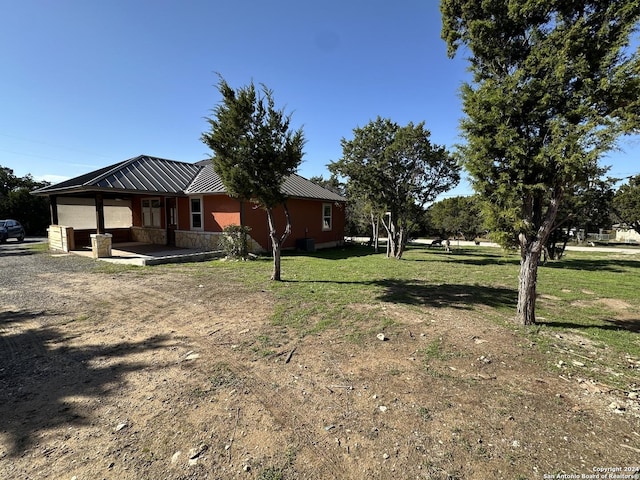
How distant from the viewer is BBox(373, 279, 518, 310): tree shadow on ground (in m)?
6.39

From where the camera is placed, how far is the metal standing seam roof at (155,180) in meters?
12.2

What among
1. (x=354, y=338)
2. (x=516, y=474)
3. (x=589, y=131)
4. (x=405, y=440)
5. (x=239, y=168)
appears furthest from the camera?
(x=239, y=168)

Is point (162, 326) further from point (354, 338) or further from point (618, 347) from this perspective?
point (618, 347)

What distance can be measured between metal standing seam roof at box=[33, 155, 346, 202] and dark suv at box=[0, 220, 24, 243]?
835 centimetres

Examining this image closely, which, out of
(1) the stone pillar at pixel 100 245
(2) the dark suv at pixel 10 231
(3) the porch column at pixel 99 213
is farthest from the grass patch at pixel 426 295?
(2) the dark suv at pixel 10 231

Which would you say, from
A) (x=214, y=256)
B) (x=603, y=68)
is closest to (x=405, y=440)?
(x=603, y=68)

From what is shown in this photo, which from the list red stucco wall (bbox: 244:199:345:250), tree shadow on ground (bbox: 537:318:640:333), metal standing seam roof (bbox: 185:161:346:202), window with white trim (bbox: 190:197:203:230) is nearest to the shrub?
red stucco wall (bbox: 244:199:345:250)

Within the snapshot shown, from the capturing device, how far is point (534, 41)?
4449 mm

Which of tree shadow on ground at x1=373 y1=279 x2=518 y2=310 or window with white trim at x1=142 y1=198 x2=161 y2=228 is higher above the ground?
window with white trim at x1=142 y1=198 x2=161 y2=228

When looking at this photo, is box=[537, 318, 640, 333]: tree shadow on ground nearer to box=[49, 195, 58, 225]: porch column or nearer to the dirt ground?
the dirt ground

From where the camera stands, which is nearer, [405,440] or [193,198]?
[405,440]

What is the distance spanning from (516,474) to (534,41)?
5.36m

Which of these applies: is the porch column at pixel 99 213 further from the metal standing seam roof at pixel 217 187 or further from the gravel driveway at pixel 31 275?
the metal standing seam roof at pixel 217 187

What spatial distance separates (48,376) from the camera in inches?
133
